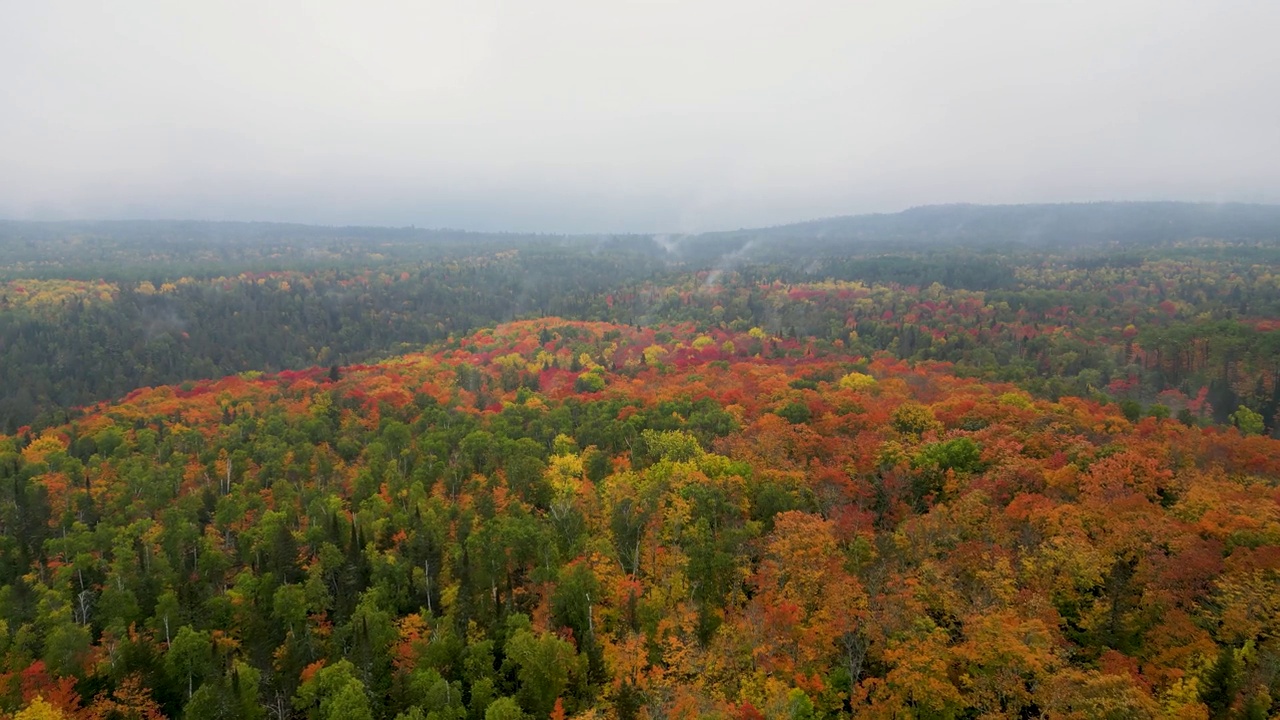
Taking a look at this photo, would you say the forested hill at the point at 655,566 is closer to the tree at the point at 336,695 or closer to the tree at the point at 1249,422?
the tree at the point at 336,695

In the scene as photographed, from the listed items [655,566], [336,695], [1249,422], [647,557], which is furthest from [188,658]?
[1249,422]

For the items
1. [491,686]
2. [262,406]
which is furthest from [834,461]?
[262,406]

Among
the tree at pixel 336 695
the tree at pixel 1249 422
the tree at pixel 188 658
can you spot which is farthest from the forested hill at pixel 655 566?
the tree at pixel 1249 422

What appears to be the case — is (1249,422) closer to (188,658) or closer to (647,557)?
(647,557)

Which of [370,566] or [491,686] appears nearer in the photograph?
[491,686]

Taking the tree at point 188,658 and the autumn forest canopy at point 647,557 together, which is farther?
the tree at point 188,658

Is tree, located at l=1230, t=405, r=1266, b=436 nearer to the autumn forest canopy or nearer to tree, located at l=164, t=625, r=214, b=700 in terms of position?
the autumn forest canopy

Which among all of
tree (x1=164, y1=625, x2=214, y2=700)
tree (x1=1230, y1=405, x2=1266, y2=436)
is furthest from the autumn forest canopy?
tree (x1=1230, y1=405, x2=1266, y2=436)

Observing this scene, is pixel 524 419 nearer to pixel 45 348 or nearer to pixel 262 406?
pixel 262 406
